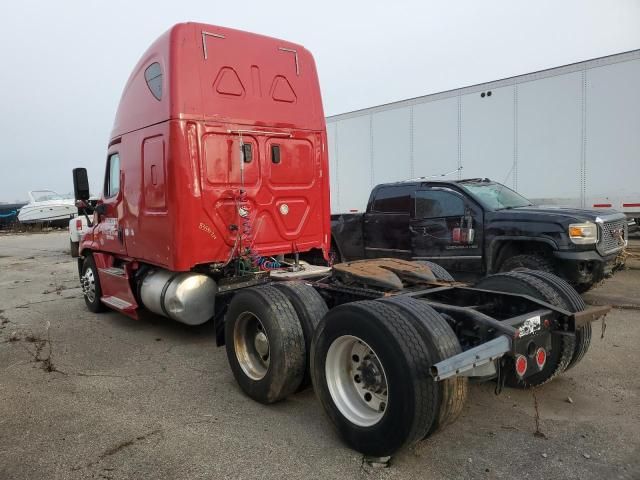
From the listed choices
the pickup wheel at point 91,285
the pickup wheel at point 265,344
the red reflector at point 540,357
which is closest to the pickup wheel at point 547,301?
the red reflector at point 540,357

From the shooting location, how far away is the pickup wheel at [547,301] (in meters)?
3.75

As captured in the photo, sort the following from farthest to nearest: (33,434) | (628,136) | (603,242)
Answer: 1. (628,136)
2. (603,242)
3. (33,434)

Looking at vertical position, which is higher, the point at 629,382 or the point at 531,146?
the point at 531,146

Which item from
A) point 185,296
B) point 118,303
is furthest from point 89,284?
point 185,296

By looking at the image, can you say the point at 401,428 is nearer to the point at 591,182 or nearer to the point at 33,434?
the point at 33,434

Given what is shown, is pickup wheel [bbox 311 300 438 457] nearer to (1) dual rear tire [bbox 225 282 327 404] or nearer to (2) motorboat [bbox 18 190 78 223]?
(1) dual rear tire [bbox 225 282 327 404]

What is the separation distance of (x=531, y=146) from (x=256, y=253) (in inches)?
245

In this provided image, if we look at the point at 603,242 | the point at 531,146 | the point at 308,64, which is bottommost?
the point at 603,242

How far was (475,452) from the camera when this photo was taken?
318 cm

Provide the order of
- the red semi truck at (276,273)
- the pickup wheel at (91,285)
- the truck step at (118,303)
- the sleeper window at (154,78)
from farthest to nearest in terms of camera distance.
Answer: the pickup wheel at (91,285) → the truck step at (118,303) → the sleeper window at (154,78) → the red semi truck at (276,273)

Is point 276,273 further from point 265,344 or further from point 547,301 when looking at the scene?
point 547,301

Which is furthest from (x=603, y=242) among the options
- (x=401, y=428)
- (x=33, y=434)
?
(x=33, y=434)

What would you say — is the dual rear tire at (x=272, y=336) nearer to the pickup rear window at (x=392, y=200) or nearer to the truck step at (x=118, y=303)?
the truck step at (x=118, y=303)

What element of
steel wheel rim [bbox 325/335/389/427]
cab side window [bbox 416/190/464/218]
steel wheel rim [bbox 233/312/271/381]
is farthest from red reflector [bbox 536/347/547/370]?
cab side window [bbox 416/190/464/218]
